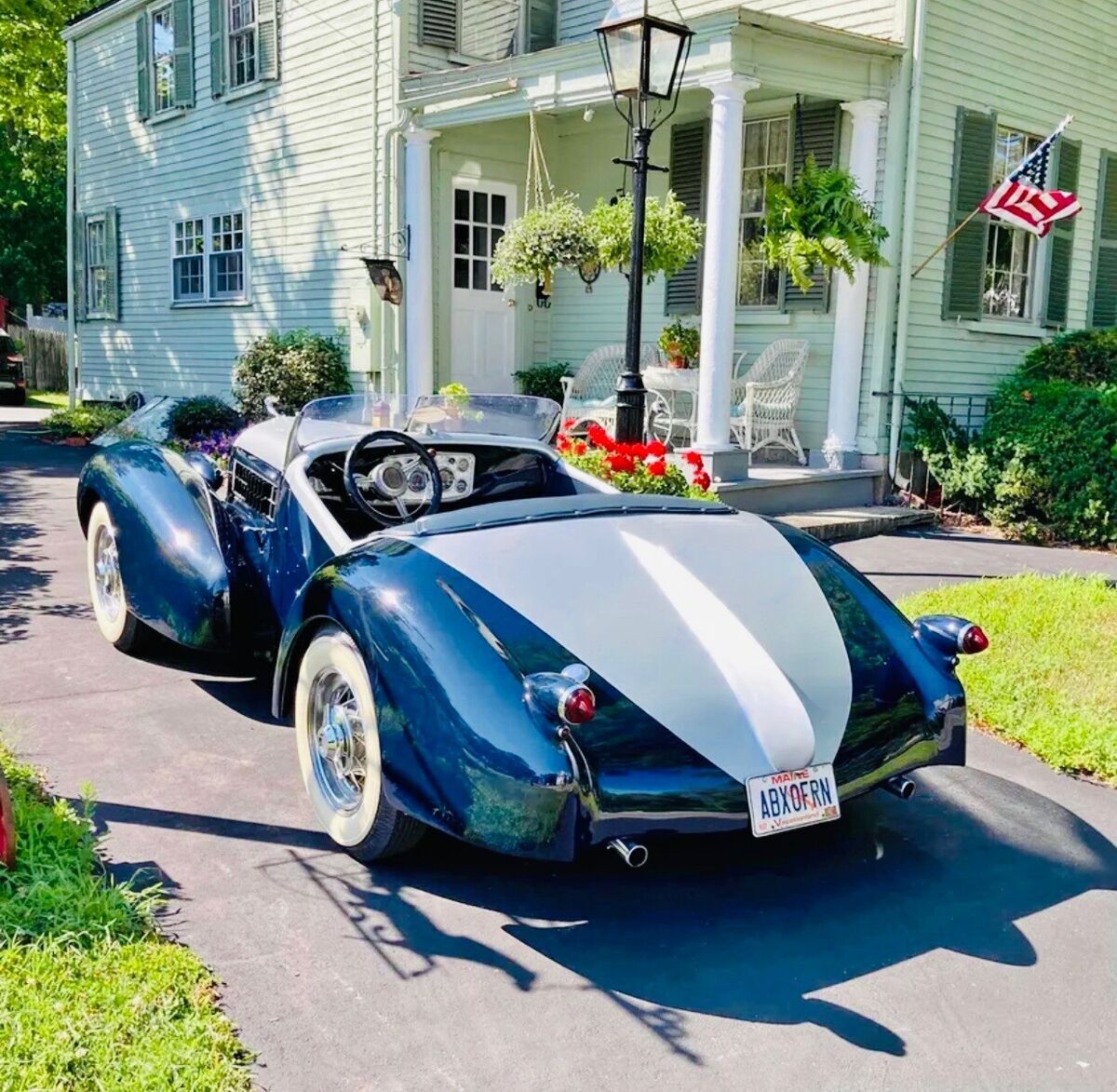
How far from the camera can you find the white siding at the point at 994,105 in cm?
1006

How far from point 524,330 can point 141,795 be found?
10192 mm

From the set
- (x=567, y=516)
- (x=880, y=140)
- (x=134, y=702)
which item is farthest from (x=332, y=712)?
(x=880, y=140)

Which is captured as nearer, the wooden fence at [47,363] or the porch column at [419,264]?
the porch column at [419,264]

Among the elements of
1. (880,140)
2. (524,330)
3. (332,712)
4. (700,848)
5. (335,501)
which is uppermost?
(880,140)

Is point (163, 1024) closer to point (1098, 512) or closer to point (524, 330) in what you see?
point (1098, 512)

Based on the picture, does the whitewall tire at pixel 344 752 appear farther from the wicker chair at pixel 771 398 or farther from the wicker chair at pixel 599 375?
the wicker chair at pixel 599 375

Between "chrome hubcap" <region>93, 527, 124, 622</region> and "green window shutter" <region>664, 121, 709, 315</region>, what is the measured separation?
714 centimetres

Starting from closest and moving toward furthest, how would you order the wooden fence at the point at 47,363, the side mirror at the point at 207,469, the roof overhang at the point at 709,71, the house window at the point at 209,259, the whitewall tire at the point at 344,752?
the whitewall tire at the point at 344,752 < the side mirror at the point at 207,469 < the roof overhang at the point at 709,71 < the house window at the point at 209,259 < the wooden fence at the point at 47,363

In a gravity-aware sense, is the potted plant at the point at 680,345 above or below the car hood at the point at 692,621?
above

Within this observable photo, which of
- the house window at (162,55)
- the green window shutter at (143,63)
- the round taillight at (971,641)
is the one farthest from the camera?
the green window shutter at (143,63)

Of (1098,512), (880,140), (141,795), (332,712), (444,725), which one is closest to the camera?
(444,725)

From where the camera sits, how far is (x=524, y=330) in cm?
1334

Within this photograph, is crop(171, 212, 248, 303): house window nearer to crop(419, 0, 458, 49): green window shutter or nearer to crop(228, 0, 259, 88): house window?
crop(228, 0, 259, 88): house window

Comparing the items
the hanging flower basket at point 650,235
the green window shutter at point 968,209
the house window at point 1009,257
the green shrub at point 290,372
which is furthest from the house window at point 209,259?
the house window at point 1009,257
